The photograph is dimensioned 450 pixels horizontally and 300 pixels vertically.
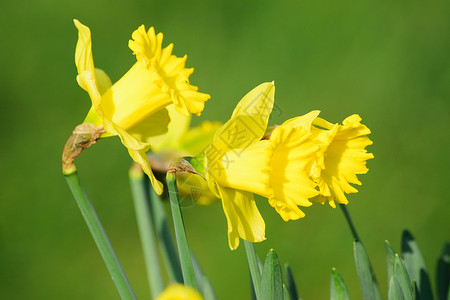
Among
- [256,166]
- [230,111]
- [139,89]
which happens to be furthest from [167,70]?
[230,111]

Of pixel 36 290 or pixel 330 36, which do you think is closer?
pixel 36 290

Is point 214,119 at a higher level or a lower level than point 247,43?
lower

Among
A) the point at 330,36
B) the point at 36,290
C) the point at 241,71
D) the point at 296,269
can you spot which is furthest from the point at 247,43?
the point at 36,290

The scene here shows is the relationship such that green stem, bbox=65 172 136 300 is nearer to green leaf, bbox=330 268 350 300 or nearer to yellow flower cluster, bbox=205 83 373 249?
yellow flower cluster, bbox=205 83 373 249

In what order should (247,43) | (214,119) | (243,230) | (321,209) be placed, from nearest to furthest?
1. (243,230)
2. (321,209)
3. (214,119)
4. (247,43)

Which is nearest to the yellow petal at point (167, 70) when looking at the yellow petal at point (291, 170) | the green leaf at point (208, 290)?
the yellow petal at point (291, 170)

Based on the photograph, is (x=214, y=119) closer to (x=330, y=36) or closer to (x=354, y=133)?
(x=330, y=36)
